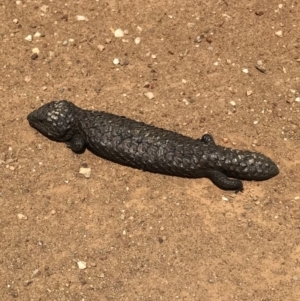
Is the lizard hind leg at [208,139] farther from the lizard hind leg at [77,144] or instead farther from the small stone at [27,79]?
the small stone at [27,79]

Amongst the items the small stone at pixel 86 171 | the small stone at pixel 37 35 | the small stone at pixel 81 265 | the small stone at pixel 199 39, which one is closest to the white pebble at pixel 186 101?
the small stone at pixel 199 39

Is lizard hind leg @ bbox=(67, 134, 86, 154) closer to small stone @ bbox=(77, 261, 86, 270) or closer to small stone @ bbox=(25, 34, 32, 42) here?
small stone @ bbox=(77, 261, 86, 270)

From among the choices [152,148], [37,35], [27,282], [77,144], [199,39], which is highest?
[199,39]

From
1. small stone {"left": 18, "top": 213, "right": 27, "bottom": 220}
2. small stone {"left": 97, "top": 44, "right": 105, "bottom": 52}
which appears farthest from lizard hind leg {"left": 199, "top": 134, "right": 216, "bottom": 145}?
small stone {"left": 18, "top": 213, "right": 27, "bottom": 220}

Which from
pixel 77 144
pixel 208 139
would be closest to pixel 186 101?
pixel 208 139

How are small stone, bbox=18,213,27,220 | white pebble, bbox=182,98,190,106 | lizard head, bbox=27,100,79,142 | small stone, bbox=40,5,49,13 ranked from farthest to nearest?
1. small stone, bbox=40,5,49,13
2. white pebble, bbox=182,98,190,106
3. lizard head, bbox=27,100,79,142
4. small stone, bbox=18,213,27,220

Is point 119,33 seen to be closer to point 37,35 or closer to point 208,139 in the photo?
point 37,35
